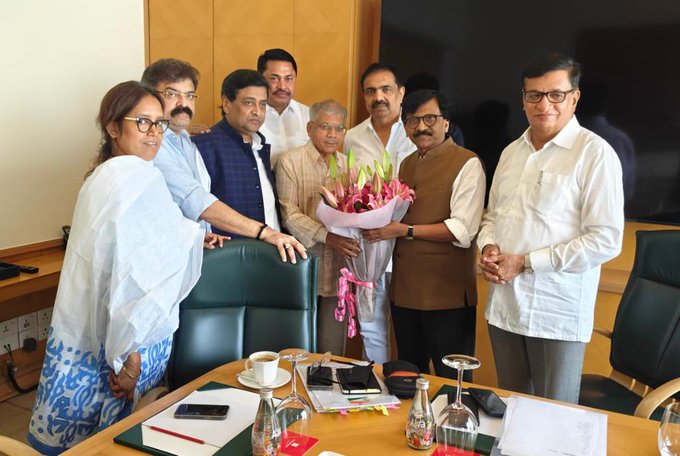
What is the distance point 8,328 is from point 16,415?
470 millimetres

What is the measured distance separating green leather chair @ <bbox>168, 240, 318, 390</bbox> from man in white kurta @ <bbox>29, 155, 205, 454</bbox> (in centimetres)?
10

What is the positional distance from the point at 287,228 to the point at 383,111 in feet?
2.61

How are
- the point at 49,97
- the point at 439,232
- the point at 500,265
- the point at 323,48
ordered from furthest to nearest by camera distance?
1. the point at 323,48
2. the point at 49,97
3. the point at 439,232
4. the point at 500,265

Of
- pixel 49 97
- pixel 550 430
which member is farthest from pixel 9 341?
pixel 550 430

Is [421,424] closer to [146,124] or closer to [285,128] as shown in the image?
[146,124]

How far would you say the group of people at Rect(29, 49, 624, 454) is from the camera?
1.58 m

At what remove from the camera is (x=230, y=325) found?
1766 millimetres

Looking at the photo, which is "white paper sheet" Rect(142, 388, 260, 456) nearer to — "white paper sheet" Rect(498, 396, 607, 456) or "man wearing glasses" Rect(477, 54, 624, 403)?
"white paper sheet" Rect(498, 396, 607, 456)

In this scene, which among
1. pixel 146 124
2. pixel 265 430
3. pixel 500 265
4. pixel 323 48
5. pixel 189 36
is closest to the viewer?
pixel 265 430

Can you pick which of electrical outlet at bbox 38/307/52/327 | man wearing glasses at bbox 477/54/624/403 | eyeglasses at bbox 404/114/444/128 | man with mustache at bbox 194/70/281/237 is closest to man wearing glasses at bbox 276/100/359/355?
man with mustache at bbox 194/70/281/237

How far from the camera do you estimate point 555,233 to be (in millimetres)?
1891

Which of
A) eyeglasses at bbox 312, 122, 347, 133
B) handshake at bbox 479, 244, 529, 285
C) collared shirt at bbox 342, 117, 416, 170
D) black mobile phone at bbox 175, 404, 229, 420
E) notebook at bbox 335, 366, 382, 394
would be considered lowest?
black mobile phone at bbox 175, 404, 229, 420

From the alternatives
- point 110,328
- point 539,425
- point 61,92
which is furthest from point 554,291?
point 61,92

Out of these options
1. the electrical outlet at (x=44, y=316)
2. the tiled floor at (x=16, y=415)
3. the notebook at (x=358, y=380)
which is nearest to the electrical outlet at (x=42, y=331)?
the electrical outlet at (x=44, y=316)
